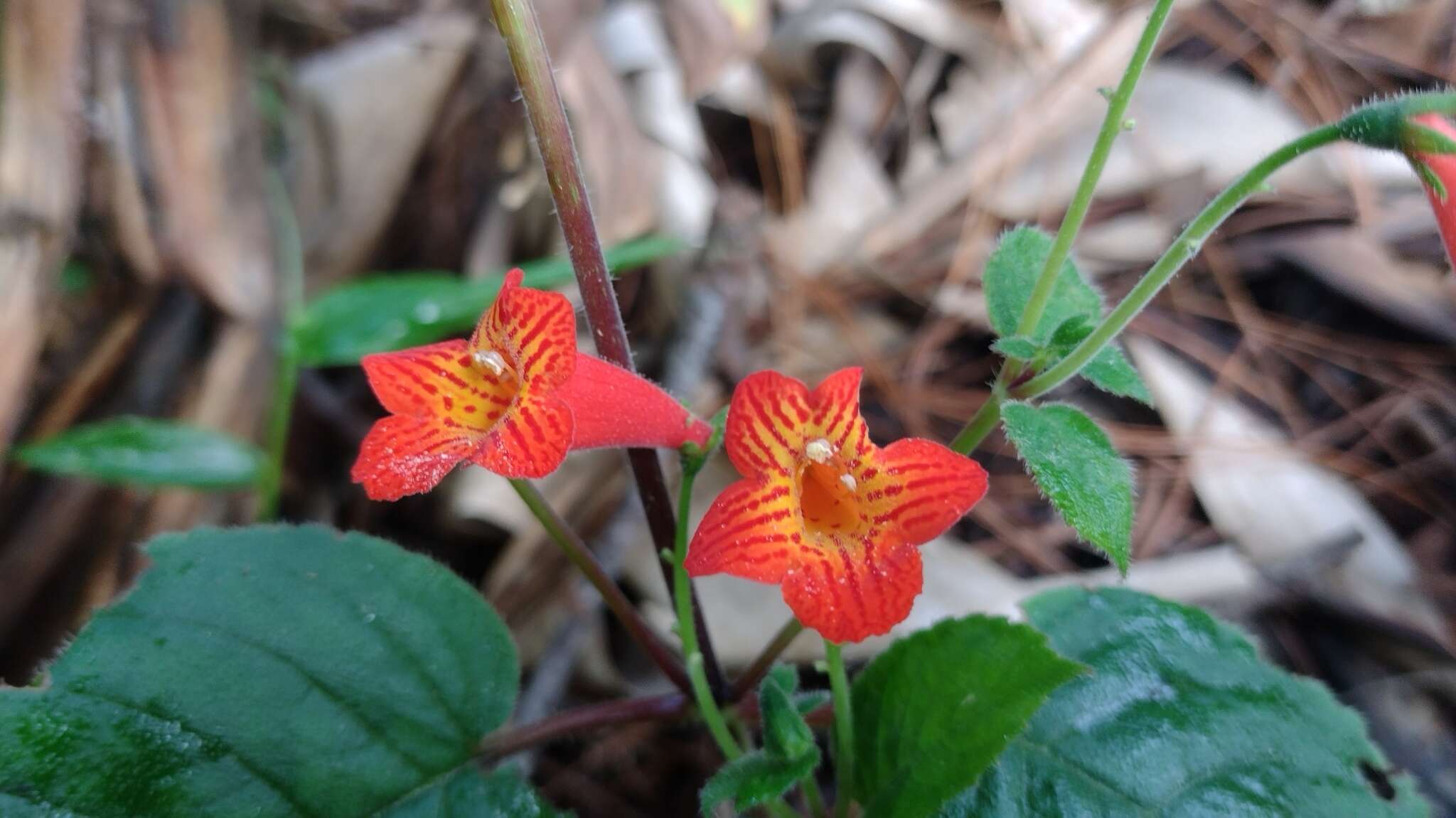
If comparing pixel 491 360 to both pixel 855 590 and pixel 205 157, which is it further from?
pixel 205 157

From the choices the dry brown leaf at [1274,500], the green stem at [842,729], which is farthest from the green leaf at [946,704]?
the dry brown leaf at [1274,500]

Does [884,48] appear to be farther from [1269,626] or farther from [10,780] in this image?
[10,780]

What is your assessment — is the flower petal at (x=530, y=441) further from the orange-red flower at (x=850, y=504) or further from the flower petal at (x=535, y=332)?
the orange-red flower at (x=850, y=504)

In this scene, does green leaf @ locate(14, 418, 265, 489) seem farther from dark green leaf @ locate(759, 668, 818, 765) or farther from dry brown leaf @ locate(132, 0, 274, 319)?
dark green leaf @ locate(759, 668, 818, 765)

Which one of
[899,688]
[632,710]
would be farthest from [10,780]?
[899,688]

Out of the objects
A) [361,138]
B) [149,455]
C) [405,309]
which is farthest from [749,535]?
[361,138]

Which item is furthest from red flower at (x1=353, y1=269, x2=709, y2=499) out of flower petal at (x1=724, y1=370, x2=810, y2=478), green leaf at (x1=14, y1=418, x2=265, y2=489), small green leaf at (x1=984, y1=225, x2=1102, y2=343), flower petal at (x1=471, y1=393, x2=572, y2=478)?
green leaf at (x1=14, y1=418, x2=265, y2=489)
